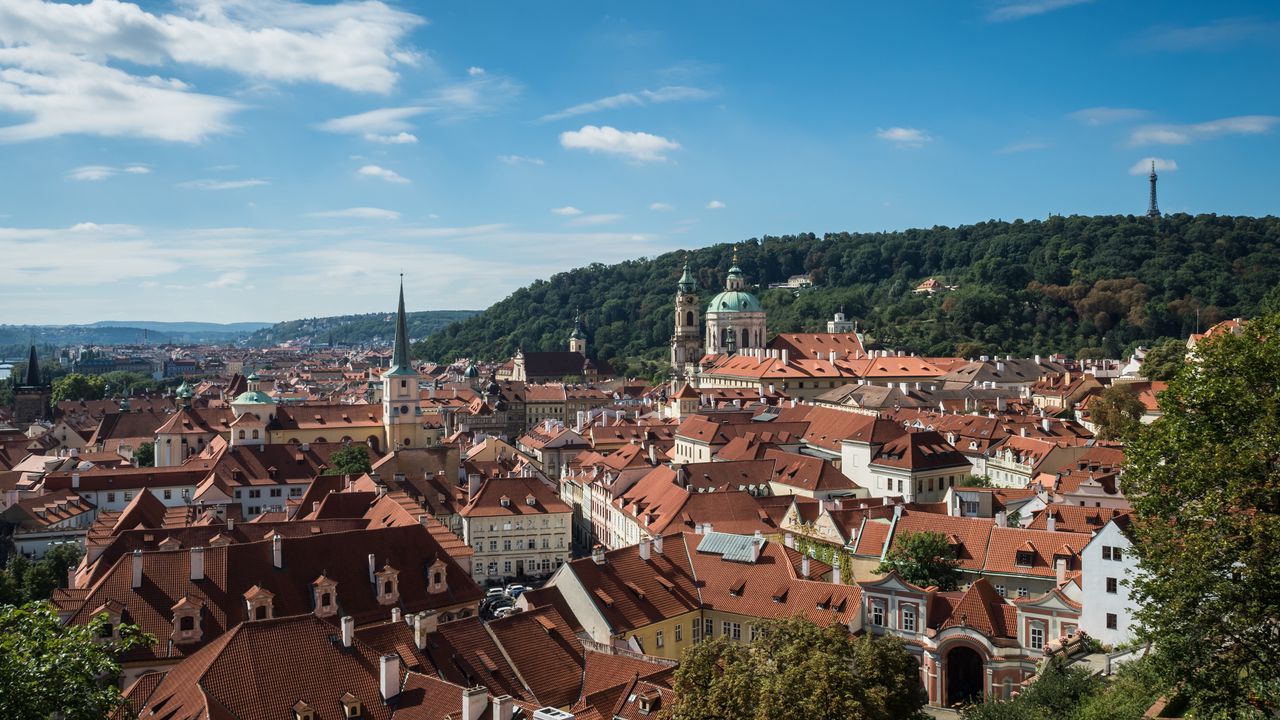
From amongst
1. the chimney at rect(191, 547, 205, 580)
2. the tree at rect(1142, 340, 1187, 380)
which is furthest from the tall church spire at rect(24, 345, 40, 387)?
the tree at rect(1142, 340, 1187, 380)

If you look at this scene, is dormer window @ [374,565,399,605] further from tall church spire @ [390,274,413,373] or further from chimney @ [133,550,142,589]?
tall church spire @ [390,274,413,373]

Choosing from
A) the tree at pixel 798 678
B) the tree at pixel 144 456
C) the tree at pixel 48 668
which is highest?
the tree at pixel 48 668

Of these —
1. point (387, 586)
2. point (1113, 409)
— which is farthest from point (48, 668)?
point (1113, 409)

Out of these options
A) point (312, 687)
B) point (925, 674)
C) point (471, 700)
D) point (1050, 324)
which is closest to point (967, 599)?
point (925, 674)

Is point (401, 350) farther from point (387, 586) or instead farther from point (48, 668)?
point (48, 668)

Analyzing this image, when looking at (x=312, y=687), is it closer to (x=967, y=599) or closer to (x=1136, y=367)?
(x=967, y=599)

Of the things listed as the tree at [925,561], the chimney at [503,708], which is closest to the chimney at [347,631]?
the chimney at [503,708]

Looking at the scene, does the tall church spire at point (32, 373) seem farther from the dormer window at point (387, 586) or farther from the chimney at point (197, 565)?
the dormer window at point (387, 586)
